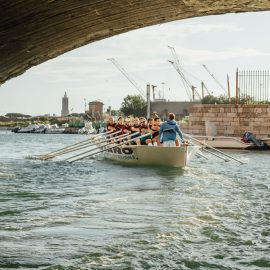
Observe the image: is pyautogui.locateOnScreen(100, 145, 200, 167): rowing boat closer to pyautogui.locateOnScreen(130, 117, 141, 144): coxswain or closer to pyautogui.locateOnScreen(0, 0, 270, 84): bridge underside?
pyautogui.locateOnScreen(130, 117, 141, 144): coxswain

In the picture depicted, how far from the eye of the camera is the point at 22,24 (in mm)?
5883

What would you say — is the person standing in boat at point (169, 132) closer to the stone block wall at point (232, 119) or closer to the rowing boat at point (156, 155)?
the rowing boat at point (156, 155)

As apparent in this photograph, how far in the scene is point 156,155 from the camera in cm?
1930

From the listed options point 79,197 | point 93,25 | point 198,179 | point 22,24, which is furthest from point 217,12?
point 198,179

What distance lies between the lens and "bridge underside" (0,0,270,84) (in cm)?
554

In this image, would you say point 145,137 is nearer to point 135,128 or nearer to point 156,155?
point 156,155

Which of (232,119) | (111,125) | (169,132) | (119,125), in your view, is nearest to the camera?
(169,132)

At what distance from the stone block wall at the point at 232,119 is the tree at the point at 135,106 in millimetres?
73267

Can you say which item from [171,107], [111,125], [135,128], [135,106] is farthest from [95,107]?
[135,128]

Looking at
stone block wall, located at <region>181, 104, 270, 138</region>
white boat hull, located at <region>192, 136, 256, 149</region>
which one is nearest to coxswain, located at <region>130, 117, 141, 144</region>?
white boat hull, located at <region>192, 136, 256, 149</region>

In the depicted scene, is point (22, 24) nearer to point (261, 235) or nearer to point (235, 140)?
point (261, 235)

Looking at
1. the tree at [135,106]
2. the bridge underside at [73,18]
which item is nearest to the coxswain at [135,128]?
the bridge underside at [73,18]

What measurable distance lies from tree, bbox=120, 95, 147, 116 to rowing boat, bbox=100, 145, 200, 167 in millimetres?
86248

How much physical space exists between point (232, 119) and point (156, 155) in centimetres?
1444
